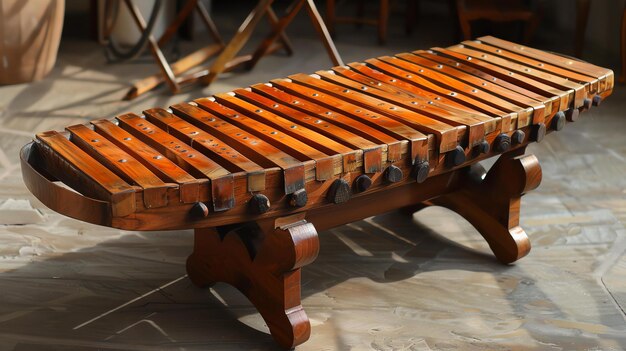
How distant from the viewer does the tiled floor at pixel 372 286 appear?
2611 millimetres

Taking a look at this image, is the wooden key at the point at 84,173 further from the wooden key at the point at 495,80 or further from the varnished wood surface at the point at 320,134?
the wooden key at the point at 495,80

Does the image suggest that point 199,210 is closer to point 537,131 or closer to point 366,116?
point 366,116

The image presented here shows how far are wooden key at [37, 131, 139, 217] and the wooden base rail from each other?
0.45 metres

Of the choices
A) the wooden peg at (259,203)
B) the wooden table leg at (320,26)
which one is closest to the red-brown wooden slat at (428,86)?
the wooden peg at (259,203)

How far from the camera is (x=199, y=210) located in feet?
7.22

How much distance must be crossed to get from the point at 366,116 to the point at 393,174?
0.24 metres

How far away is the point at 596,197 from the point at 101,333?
189 centimetres

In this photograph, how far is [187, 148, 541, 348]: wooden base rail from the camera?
96.4 inches

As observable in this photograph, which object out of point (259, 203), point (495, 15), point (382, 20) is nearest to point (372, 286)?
point (259, 203)

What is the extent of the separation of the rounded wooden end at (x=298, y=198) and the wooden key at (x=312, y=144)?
0.05m

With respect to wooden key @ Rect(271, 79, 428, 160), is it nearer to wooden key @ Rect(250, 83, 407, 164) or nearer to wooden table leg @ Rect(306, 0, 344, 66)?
wooden key @ Rect(250, 83, 407, 164)

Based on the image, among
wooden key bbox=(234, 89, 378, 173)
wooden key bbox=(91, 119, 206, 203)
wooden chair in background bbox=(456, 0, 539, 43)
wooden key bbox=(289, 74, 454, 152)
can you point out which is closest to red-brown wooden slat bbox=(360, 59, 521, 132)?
wooden key bbox=(289, 74, 454, 152)

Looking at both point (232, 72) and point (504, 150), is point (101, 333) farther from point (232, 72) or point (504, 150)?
point (232, 72)

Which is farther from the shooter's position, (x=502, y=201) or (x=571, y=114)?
(x=502, y=201)
